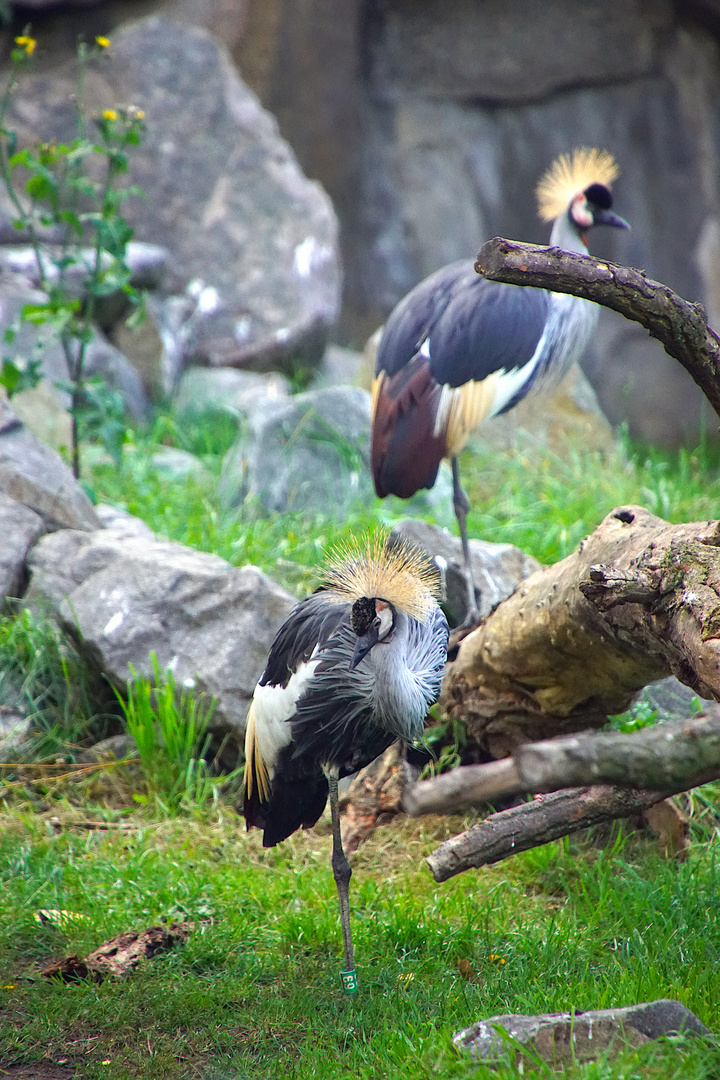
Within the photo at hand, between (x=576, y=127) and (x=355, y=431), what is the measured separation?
3.85 metres

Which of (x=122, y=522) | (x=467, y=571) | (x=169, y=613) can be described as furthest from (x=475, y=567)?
(x=122, y=522)

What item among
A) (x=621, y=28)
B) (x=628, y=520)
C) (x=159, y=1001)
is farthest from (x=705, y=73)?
(x=159, y=1001)

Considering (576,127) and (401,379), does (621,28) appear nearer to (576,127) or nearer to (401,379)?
(576,127)

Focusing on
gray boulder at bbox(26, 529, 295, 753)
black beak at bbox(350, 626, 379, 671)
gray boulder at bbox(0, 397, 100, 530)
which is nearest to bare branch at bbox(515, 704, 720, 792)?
black beak at bbox(350, 626, 379, 671)

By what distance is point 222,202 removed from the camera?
683 cm

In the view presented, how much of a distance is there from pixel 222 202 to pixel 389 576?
16.8 ft

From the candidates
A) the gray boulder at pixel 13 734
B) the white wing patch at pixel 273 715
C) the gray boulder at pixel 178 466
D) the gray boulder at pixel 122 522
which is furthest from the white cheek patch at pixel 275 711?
the gray boulder at pixel 178 466

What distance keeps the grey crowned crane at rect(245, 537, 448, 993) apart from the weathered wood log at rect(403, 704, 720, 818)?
42.7 inches

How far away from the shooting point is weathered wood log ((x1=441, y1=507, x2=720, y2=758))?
6.54ft

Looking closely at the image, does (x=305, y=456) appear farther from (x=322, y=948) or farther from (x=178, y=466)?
(x=322, y=948)

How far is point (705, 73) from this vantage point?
6.86 metres

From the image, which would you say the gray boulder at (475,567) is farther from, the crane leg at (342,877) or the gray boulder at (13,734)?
the gray boulder at (13,734)

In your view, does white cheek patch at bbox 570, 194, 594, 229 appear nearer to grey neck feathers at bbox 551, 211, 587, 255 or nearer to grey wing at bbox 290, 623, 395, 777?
grey neck feathers at bbox 551, 211, 587, 255

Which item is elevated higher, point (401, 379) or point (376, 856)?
point (401, 379)
